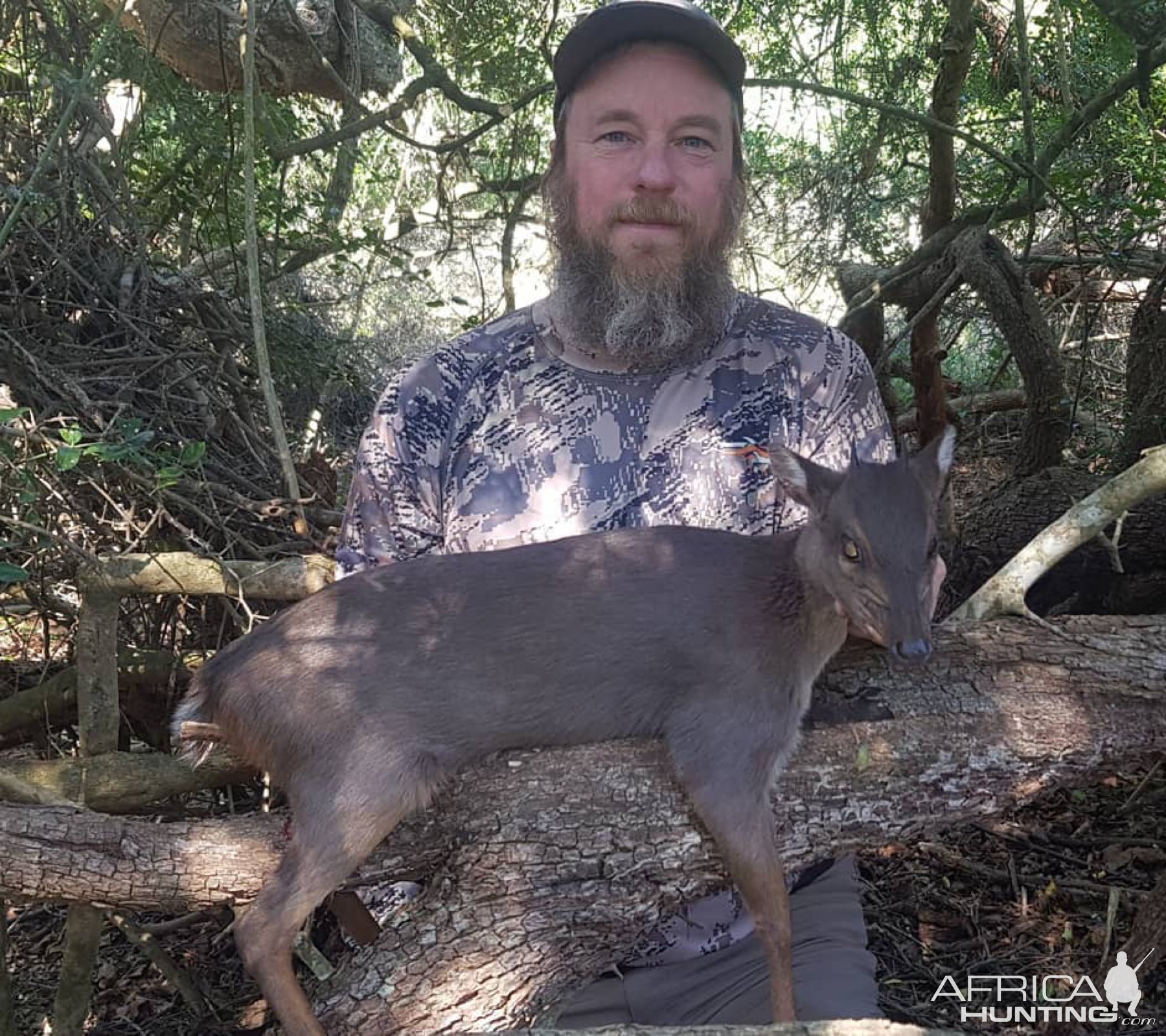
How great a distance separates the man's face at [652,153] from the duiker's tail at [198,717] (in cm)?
194

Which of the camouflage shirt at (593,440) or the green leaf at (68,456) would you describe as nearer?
the green leaf at (68,456)

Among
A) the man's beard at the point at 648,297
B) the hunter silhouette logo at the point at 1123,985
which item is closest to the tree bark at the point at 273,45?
the man's beard at the point at 648,297

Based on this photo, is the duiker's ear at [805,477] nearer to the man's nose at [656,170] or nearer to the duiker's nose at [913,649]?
the duiker's nose at [913,649]

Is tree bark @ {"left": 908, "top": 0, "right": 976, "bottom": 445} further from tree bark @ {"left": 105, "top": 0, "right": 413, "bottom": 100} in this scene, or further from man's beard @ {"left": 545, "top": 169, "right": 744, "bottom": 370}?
tree bark @ {"left": 105, "top": 0, "right": 413, "bottom": 100}

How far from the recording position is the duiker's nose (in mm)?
2426

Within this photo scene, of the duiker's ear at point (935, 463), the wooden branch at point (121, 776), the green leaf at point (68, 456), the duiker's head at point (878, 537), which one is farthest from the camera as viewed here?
the wooden branch at point (121, 776)

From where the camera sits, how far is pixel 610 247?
12.1 feet

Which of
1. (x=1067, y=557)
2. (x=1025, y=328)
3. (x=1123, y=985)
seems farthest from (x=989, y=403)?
(x=1123, y=985)

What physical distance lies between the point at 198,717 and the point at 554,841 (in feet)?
3.34

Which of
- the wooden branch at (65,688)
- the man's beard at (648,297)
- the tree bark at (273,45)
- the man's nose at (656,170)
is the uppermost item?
the tree bark at (273,45)

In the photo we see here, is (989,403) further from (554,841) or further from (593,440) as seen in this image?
(554,841)

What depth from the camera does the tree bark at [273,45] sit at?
6.44m

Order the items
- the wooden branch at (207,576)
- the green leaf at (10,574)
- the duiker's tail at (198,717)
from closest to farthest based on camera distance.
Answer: the duiker's tail at (198,717), the green leaf at (10,574), the wooden branch at (207,576)

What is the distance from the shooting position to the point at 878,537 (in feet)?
8.59
